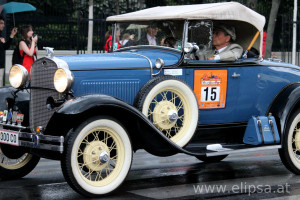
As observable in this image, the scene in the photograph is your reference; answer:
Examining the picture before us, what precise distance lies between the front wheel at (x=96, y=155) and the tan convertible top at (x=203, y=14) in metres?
1.81

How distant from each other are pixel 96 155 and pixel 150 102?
2.91ft

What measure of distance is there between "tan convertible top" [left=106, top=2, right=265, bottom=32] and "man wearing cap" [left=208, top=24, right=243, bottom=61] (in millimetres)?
272

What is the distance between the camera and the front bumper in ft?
A: 18.4

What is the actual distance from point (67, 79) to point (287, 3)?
21901 mm

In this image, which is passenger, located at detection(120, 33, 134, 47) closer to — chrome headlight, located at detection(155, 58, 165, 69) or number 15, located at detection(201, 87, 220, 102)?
chrome headlight, located at detection(155, 58, 165, 69)

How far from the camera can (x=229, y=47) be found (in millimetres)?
7500

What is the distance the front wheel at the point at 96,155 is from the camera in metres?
5.64

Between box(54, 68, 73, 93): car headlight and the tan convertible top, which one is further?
the tan convertible top

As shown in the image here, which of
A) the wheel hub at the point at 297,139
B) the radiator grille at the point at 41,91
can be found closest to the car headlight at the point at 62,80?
the radiator grille at the point at 41,91

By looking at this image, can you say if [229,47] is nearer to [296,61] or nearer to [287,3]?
[296,61]

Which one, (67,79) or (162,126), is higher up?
(67,79)

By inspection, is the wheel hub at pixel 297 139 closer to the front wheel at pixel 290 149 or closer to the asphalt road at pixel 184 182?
the front wheel at pixel 290 149

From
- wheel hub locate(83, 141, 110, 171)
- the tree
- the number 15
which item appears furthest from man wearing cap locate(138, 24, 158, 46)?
the tree

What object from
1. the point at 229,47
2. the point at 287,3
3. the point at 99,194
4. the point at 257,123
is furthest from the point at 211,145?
the point at 287,3
